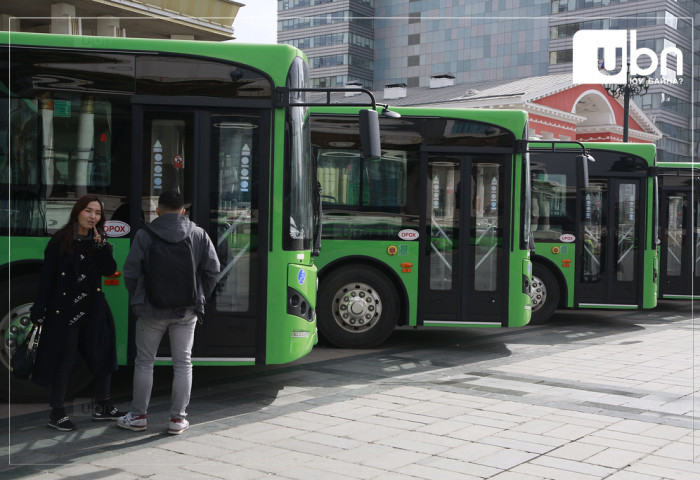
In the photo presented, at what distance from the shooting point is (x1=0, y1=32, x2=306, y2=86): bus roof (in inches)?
296

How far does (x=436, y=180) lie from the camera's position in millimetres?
11016

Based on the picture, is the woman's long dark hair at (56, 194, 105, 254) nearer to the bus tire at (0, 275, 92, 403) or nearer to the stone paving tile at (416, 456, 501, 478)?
the bus tire at (0, 275, 92, 403)

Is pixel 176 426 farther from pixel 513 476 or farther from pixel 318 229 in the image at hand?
pixel 318 229

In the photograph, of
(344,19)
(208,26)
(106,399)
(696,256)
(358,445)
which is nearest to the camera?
(358,445)

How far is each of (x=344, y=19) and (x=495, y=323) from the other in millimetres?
86455

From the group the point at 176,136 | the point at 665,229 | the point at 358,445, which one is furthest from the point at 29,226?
the point at 665,229

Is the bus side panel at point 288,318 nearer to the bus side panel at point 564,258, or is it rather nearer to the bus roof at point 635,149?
the bus side panel at point 564,258

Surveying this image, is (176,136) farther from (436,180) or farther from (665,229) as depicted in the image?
(665,229)

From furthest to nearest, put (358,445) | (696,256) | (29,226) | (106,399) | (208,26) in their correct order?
(208,26), (696,256), (29,226), (106,399), (358,445)

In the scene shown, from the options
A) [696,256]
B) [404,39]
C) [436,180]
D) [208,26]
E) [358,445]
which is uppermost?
[404,39]

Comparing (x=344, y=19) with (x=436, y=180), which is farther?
(x=344, y=19)

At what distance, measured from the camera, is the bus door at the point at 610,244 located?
14383 millimetres

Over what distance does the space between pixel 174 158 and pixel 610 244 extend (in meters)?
9.08

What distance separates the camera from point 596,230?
47.7ft
